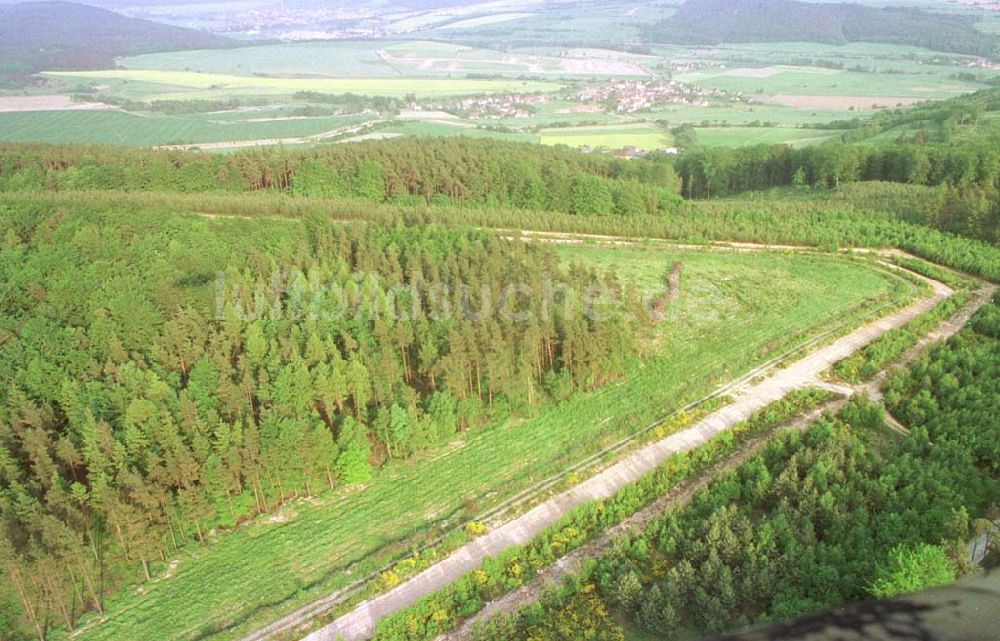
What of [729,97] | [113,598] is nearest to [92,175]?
[113,598]

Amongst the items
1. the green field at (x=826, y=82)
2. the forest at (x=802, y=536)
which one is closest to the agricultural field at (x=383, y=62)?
the green field at (x=826, y=82)

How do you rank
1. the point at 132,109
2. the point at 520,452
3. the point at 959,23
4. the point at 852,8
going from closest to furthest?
the point at 520,452, the point at 132,109, the point at 959,23, the point at 852,8

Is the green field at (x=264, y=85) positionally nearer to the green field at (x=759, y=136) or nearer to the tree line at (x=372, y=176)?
the green field at (x=759, y=136)

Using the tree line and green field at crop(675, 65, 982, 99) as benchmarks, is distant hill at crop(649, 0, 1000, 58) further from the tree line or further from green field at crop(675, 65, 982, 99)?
the tree line

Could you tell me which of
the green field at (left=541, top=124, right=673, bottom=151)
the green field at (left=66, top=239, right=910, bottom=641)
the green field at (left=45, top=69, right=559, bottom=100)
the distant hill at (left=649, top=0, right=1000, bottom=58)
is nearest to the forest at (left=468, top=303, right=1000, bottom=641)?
the green field at (left=66, top=239, right=910, bottom=641)

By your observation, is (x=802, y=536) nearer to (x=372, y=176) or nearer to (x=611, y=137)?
(x=372, y=176)

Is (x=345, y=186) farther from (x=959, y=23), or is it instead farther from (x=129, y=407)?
(x=959, y=23)
